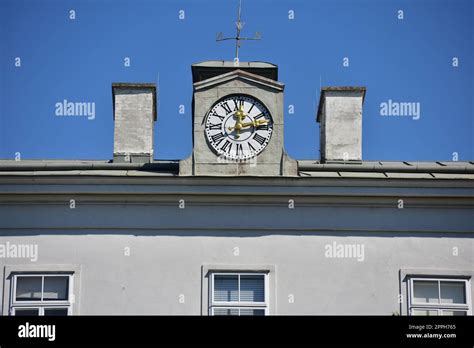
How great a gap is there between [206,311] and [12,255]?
3.39m

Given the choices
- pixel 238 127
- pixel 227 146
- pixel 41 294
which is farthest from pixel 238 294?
pixel 41 294

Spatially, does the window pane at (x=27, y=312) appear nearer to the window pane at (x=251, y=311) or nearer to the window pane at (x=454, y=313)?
the window pane at (x=251, y=311)

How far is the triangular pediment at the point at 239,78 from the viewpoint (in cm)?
2258

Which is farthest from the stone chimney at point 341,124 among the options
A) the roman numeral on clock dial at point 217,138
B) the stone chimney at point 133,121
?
the stone chimney at point 133,121

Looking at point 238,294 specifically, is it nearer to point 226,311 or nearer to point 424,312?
point 226,311

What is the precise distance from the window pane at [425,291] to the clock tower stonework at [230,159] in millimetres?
2823

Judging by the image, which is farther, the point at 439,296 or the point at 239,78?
the point at 239,78

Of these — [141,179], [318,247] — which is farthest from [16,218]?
[318,247]

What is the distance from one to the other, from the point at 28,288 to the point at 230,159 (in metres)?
4.07

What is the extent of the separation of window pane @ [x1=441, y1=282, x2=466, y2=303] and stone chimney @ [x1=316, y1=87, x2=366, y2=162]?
10.8ft

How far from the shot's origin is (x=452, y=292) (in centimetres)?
2164

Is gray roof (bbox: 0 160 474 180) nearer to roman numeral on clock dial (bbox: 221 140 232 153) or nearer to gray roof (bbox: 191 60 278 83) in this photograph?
roman numeral on clock dial (bbox: 221 140 232 153)

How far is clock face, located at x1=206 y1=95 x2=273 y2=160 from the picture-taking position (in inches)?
881

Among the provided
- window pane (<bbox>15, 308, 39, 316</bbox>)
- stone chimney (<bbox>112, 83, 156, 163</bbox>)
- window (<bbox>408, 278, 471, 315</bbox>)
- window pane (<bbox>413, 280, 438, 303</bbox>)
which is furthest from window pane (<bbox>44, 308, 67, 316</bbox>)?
window pane (<bbox>413, 280, 438, 303</bbox>)
